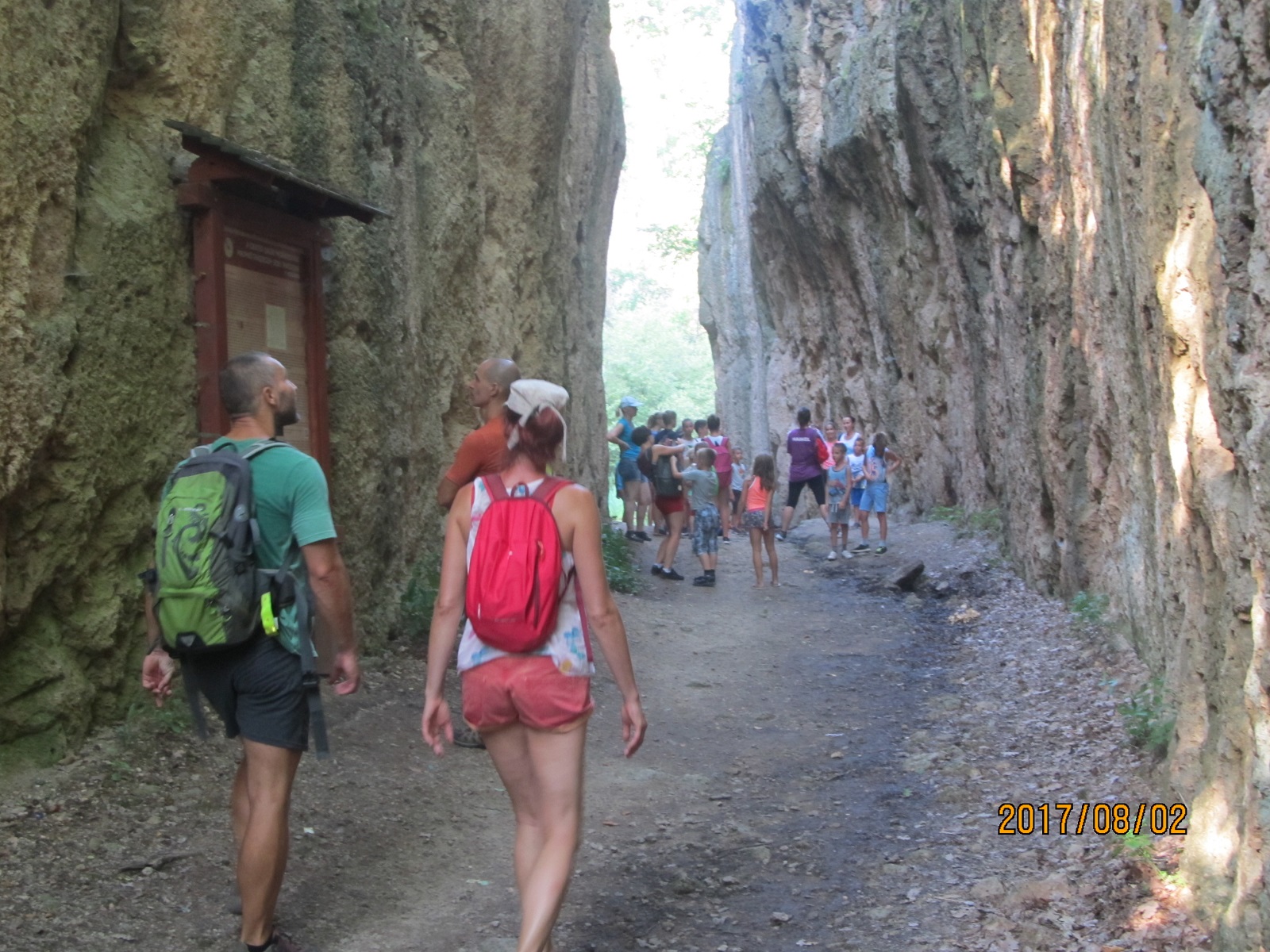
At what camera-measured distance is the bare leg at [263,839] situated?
3822 millimetres

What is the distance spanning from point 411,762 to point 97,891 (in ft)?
6.54

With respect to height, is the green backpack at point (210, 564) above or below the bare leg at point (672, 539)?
above

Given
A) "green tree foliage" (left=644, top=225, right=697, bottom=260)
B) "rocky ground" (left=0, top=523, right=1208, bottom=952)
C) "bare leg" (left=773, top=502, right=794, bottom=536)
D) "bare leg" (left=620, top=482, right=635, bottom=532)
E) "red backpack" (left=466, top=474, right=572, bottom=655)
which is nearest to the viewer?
"red backpack" (left=466, top=474, right=572, bottom=655)

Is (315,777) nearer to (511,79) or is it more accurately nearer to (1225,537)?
(1225,537)

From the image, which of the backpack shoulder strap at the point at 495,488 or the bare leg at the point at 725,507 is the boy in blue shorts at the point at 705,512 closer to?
the bare leg at the point at 725,507

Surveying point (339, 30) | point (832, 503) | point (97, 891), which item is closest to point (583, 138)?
point (832, 503)

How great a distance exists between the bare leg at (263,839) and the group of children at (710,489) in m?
9.27

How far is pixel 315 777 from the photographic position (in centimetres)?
575

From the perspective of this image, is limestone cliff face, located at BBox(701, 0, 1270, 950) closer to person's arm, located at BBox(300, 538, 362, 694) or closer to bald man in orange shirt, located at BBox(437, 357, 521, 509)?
person's arm, located at BBox(300, 538, 362, 694)

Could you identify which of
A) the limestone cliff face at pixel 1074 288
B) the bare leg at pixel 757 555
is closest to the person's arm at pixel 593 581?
the limestone cliff face at pixel 1074 288

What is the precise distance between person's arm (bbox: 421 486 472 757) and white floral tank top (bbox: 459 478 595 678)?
0.15ft

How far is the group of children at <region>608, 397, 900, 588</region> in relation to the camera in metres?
13.3
